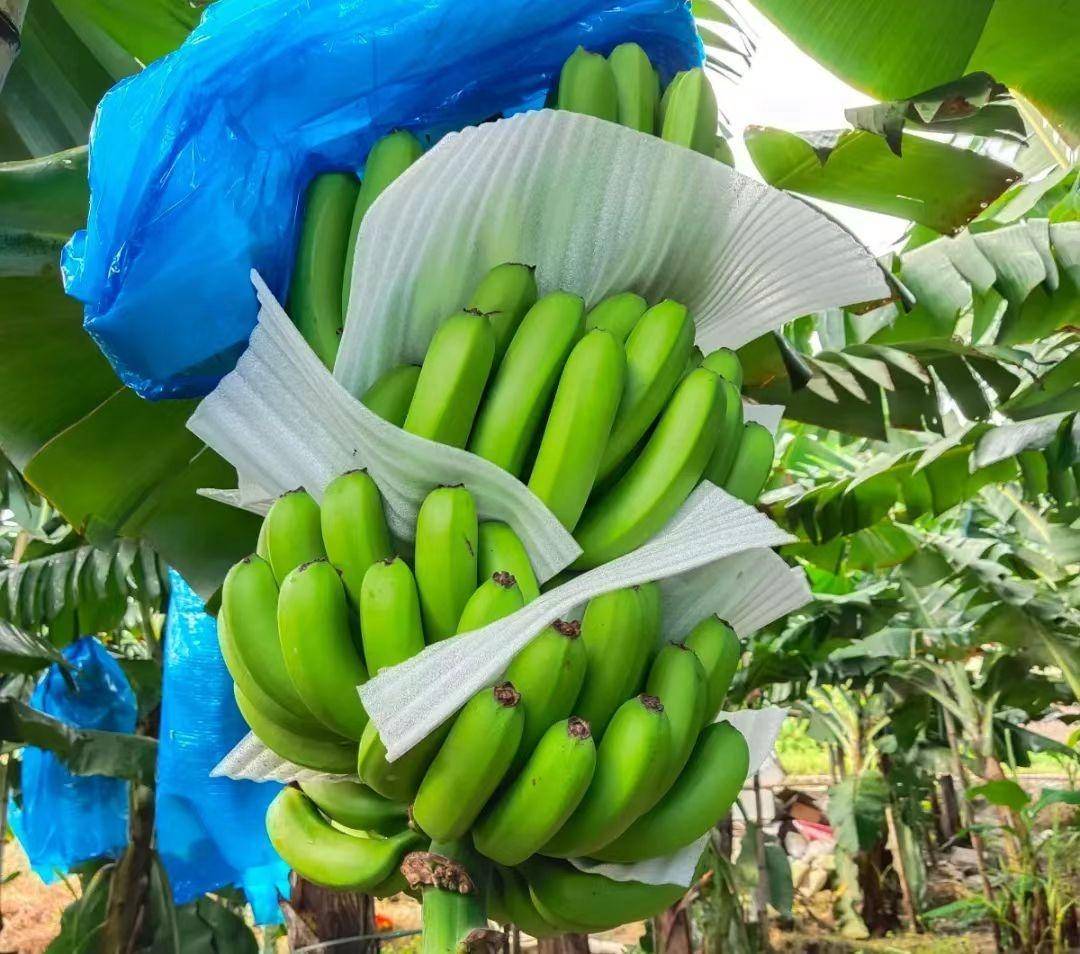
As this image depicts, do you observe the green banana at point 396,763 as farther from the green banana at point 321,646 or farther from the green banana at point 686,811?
the green banana at point 686,811

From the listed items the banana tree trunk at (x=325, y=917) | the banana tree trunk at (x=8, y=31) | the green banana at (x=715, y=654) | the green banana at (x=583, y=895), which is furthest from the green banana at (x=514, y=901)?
the banana tree trunk at (x=325, y=917)

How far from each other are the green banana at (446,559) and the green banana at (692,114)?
1.52ft

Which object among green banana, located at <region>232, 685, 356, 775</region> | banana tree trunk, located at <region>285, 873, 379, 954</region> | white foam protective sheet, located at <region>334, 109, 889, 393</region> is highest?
white foam protective sheet, located at <region>334, 109, 889, 393</region>

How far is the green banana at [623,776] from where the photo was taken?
0.74m

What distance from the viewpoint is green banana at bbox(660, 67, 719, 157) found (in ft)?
3.27

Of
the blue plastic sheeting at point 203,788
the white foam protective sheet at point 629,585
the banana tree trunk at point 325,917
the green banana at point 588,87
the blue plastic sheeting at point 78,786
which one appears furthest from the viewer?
the blue plastic sheeting at point 78,786

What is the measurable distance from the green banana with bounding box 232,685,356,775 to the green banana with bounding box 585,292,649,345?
47 cm

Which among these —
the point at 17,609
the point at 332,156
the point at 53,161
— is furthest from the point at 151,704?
the point at 332,156

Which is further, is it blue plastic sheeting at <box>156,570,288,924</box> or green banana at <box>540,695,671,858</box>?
blue plastic sheeting at <box>156,570,288,924</box>

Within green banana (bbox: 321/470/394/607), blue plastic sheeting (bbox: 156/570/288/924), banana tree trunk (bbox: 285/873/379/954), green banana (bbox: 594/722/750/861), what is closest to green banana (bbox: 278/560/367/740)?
green banana (bbox: 321/470/394/607)

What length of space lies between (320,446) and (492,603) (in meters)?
0.25

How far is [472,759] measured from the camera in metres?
0.72

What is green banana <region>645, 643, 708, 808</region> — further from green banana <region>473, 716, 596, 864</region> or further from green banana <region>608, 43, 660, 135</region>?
green banana <region>608, 43, 660, 135</region>

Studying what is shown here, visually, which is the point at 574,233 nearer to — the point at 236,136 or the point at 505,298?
the point at 505,298
